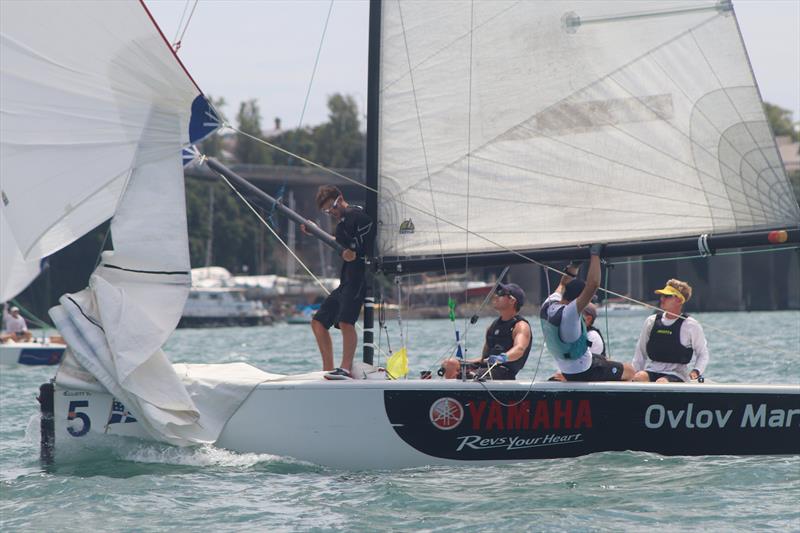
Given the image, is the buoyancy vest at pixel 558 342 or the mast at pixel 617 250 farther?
the mast at pixel 617 250

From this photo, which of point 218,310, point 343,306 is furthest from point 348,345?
point 218,310

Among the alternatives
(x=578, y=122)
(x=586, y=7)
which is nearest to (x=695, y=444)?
(x=578, y=122)

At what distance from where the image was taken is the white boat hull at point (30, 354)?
23.0 m

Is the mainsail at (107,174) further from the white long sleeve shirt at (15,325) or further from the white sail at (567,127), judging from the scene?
the white long sleeve shirt at (15,325)

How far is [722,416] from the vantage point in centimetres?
828

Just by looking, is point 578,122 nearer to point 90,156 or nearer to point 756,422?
point 756,422

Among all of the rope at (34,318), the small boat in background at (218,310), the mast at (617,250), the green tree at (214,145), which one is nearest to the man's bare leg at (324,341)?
the mast at (617,250)

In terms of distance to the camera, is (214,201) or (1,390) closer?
(1,390)

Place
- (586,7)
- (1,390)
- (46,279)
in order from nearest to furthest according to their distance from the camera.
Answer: (586,7) < (1,390) < (46,279)

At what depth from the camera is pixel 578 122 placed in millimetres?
9078

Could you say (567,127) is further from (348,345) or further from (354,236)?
(348,345)

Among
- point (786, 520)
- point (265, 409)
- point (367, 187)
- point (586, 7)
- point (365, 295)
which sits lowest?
point (786, 520)

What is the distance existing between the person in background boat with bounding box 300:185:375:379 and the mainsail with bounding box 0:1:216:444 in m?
1.07

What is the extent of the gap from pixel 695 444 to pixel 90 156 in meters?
4.49
